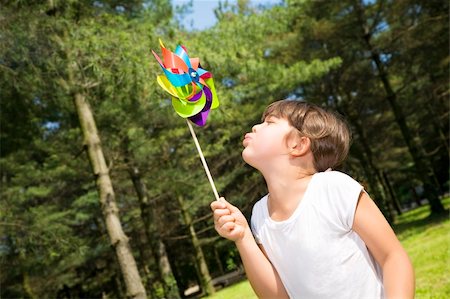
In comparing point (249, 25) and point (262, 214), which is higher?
point (249, 25)

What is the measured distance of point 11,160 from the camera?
12523 millimetres

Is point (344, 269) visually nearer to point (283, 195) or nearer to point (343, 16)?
point (283, 195)

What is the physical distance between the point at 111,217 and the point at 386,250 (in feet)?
18.9

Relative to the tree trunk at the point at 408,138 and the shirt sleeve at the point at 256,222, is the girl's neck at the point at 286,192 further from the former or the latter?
the tree trunk at the point at 408,138

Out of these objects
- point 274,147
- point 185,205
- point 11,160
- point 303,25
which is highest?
point 303,25

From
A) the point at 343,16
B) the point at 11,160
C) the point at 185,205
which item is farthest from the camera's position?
the point at 185,205

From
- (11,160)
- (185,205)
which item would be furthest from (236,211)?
(185,205)

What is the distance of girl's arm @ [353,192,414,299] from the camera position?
1.64 metres

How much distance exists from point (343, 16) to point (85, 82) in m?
8.54

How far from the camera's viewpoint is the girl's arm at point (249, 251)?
1944 millimetres

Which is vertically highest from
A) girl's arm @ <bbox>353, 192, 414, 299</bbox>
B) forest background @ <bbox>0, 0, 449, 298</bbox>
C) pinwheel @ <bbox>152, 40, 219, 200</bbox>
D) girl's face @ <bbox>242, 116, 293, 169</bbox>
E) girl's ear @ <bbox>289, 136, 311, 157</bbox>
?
forest background @ <bbox>0, 0, 449, 298</bbox>

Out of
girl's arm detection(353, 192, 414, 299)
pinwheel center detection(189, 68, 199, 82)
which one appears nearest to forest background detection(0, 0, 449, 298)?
pinwheel center detection(189, 68, 199, 82)

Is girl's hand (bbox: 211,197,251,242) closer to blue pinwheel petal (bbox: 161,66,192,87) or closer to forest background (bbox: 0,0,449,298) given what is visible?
blue pinwheel petal (bbox: 161,66,192,87)

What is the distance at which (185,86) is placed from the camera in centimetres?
213
